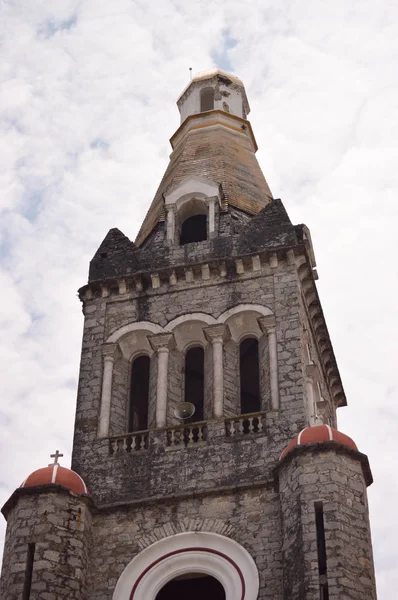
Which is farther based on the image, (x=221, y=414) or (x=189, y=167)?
(x=189, y=167)

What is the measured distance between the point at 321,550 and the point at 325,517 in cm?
65

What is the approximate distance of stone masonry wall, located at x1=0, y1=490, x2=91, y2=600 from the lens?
22781mm

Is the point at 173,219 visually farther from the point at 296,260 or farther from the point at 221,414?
the point at 221,414

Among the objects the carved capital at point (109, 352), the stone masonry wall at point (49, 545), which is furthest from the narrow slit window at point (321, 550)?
the carved capital at point (109, 352)

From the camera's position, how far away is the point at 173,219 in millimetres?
31625

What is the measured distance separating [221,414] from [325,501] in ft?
14.5

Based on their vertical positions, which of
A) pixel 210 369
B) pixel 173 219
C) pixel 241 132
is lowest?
pixel 210 369

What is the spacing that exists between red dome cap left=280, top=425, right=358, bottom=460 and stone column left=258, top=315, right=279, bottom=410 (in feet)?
7.22

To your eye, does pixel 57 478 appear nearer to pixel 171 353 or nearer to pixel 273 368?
pixel 171 353

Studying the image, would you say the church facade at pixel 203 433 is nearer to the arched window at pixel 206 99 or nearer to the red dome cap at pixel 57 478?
the red dome cap at pixel 57 478

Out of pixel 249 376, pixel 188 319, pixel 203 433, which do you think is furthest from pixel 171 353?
pixel 203 433

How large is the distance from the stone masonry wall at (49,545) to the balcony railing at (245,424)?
3.63m

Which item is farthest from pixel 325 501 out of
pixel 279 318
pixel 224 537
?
pixel 279 318

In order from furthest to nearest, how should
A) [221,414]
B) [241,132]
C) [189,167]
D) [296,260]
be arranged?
[241,132], [189,167], [296,260], [221,414]
